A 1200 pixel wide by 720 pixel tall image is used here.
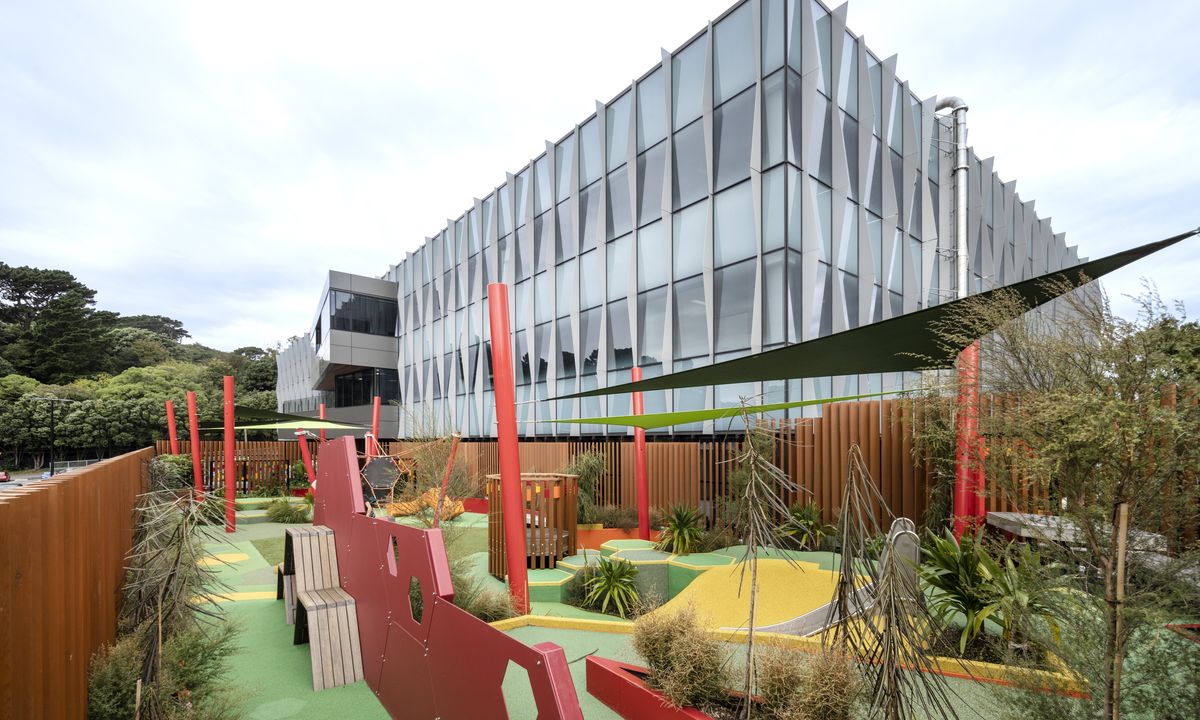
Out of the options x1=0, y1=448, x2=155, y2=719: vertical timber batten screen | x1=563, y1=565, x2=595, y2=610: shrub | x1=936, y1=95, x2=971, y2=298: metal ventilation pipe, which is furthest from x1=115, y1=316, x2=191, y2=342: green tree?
x1=936, y1=95, x2=971, y2=298: metal ventilation pipe

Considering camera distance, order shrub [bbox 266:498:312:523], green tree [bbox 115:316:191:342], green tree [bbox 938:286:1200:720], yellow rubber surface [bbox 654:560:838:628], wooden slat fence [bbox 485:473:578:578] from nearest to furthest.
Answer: green tree [bbox 938:286:1200:720] → yellow rubber surface [bbox 654:560:838:628] → wooden slat fence [bbox 485:473:578:578] → shrub [bbox 266:498:312:523] → green tree [bbox 115:316:191:342]

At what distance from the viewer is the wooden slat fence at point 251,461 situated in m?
18.3

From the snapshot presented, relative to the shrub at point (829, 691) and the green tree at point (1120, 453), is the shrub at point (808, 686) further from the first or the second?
the green tree at point (1120, 453)

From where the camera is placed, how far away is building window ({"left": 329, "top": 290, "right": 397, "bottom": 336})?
95.4 ft

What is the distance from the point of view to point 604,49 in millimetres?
16703

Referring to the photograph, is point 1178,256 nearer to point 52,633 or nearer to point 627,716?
point 627,716

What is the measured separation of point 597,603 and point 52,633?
560 centimetres

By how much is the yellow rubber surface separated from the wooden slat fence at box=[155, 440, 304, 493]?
17.3 meters

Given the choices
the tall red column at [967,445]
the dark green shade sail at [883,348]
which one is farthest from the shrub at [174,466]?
the tall red column at [967,445]

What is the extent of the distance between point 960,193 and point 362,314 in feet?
88.5

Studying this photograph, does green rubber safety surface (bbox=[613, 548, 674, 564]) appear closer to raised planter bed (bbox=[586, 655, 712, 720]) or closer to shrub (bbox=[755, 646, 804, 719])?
raised planter bed (bbox=[586, 655, 712, 720])

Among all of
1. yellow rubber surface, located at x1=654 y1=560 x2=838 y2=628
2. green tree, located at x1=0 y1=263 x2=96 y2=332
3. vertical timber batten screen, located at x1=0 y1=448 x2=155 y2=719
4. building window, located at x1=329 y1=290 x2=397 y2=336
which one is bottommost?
yellow rubber surface, located at x1=654 y1=560 x2=838 y2=628

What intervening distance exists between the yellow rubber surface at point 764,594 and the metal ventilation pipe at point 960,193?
489 inches

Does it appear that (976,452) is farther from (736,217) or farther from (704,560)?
(736,217)
